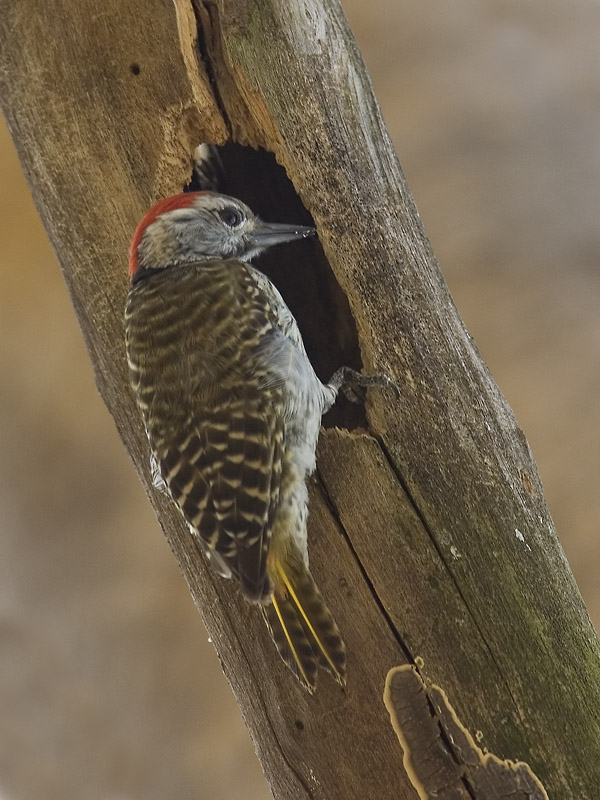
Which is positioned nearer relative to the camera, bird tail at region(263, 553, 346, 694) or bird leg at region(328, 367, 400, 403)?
bird tail at region(263, 553, 346, 694)

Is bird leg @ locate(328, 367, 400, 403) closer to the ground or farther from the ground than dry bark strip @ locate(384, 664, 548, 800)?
farther from the ground

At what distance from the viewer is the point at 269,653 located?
2141mm

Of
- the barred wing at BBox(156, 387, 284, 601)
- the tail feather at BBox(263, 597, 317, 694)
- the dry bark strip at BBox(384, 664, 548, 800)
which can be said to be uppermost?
the barred wing at BBox(156, 387, 284, 601)

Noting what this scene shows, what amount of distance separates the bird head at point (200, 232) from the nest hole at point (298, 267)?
10 cm

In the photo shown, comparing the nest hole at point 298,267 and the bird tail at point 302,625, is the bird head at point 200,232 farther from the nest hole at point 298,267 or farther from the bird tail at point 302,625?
the bird tail at point 302,625

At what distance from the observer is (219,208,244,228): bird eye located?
2.48 metres

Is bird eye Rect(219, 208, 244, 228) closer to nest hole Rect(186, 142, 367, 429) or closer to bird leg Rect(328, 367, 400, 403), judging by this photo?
nest hole Rect(186, 142, 367, 429)

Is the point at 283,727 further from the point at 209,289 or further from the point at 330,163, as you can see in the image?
the point at 330,163

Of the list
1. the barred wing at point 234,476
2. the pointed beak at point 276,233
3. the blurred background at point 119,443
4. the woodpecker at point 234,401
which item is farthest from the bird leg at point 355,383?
the blurred background at point 119,443

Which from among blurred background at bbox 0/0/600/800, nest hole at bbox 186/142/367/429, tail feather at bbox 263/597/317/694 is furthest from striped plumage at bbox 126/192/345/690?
blurred background at bbox 0/0/600/800

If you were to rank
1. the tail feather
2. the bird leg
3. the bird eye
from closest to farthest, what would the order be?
the tail feather < the bird leg < the bird eye

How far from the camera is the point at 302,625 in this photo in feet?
6.62

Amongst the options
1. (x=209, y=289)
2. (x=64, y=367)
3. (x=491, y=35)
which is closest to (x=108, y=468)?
(x=64, y=367)

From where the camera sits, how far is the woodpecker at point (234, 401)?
6.67ft
